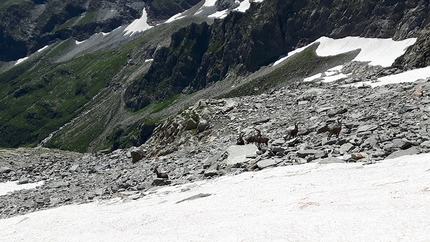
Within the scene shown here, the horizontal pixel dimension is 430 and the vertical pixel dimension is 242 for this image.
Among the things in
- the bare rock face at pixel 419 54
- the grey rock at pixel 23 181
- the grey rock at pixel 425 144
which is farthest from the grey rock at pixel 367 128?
the bare rock face at pixel 419 54

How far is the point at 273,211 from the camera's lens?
1598cm

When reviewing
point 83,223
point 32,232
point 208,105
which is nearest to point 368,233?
point 83,223

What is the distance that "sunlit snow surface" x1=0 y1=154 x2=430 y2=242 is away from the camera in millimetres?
12844

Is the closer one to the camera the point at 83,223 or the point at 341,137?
the point at 83,223

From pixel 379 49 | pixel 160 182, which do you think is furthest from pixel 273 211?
pixel 379 49

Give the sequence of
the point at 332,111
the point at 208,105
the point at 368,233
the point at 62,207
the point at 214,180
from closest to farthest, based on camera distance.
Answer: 1. the point at 368,233
2. the point at 214,180
3. the point at 62,207
4. the point at 332,111
5. the point at 208,105

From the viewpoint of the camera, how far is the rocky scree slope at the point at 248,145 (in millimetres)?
23781

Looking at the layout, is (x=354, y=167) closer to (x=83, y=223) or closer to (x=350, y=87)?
(x=83, y=223)

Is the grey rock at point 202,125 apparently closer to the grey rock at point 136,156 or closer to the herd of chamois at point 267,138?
the grey rock at point 136,156

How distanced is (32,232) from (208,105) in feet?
89.7

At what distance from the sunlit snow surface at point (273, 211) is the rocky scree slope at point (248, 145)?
2207 millimetres

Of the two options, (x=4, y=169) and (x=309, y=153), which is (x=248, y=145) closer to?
(x=309, y=153)

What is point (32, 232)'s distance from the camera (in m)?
21.5

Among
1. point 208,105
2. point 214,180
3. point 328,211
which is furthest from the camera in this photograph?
point 208,105
